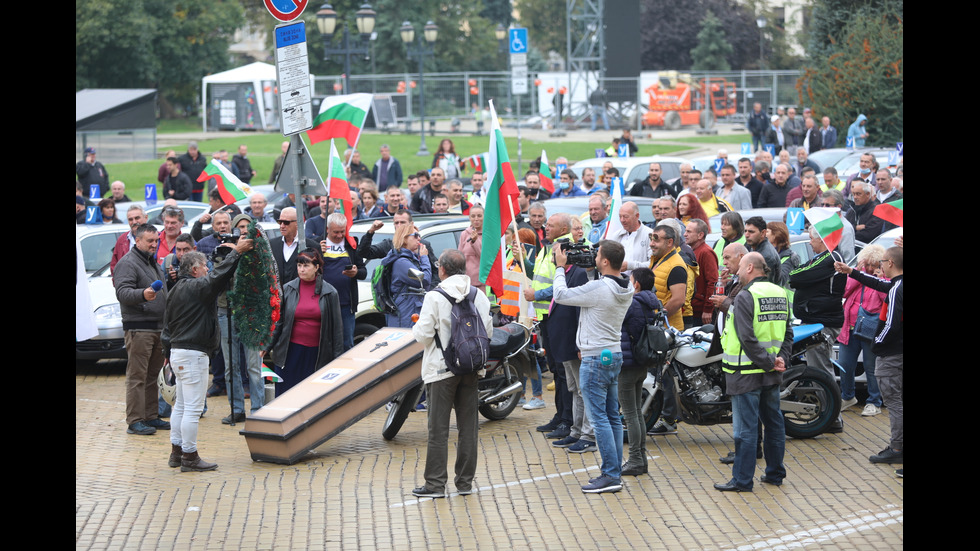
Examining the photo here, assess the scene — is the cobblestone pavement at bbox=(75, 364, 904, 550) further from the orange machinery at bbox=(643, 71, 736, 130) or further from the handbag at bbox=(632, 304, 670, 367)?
the orange machinery at bbox=(643, 71, 736, 130)

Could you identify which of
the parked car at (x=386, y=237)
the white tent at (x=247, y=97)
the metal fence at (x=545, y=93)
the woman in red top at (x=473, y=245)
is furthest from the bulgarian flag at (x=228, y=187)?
the white tent at (x=247, y=97)

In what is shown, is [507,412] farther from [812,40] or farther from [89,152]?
[812,40]

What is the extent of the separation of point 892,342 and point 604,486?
8.49 ft

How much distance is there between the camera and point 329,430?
921 centimetres

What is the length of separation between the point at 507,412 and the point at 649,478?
2281 millimetres

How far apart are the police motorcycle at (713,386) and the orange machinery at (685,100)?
39397 millimetres

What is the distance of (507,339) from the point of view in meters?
9.98

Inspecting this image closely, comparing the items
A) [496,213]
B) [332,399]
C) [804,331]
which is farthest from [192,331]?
[804,331]

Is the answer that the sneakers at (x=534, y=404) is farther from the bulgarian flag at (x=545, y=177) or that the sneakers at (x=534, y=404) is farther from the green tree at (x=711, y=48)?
the green tree at (x=711, y=48)

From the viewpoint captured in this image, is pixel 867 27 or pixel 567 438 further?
pixel 867 27

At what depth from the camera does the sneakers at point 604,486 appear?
8.18 metres

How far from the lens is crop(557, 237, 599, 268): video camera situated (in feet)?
28.0

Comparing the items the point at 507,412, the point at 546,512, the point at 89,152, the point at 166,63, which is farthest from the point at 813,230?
the point at 166,63

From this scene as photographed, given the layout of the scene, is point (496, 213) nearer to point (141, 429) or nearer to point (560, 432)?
point (560, 432)
